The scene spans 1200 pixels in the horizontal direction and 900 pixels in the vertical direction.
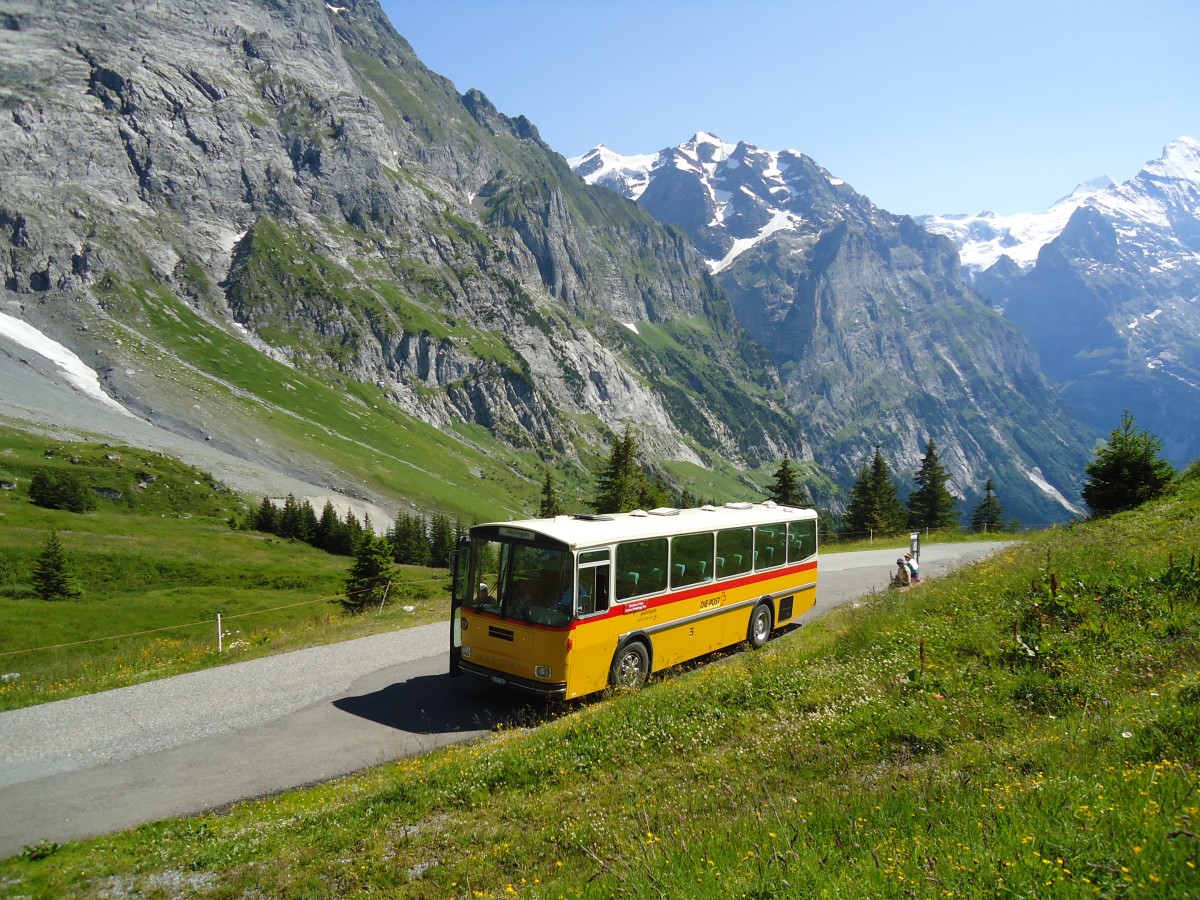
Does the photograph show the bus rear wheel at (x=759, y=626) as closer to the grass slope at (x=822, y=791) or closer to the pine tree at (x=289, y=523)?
the grass slope at (x=822, y=791)

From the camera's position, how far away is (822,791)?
277 inches

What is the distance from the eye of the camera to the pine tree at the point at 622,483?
52.0 metres

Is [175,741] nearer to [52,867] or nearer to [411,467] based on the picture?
[52,867]

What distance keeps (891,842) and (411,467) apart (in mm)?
191430

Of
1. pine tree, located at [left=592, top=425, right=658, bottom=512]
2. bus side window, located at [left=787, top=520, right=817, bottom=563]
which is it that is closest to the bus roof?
bus side window, located at [left=787, top=520, right=817, bottom=563]

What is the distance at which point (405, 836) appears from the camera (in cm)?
789

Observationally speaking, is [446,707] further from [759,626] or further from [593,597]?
[759,626]

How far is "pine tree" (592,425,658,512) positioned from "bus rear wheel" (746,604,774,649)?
30.5 metres

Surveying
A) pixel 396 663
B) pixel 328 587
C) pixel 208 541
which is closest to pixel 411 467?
pixel 208 541

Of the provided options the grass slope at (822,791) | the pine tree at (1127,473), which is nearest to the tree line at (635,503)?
the pine tree at (1127,473)

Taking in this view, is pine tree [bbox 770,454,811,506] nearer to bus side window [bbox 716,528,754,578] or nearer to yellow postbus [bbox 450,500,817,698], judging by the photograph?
bus side window [bbox 716,528,754,578]

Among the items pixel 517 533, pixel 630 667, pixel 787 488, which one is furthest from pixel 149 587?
pixel 630 667

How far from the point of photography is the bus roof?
1393cm

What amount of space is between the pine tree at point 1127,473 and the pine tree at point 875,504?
3030cm
